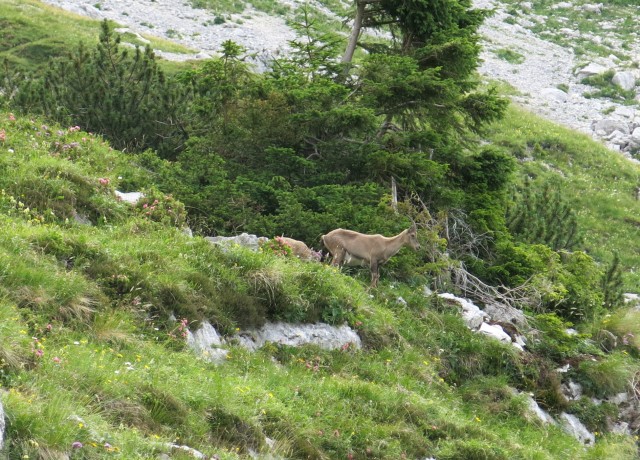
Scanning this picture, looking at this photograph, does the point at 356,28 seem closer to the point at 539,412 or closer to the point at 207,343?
the point at 539,412

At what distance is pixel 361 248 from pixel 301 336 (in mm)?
3259

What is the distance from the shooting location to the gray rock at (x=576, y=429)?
1412 centimetres

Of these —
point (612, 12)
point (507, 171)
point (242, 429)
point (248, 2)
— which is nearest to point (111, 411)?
point (242, 429)

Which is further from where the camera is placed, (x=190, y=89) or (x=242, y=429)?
(x=190, y=89)

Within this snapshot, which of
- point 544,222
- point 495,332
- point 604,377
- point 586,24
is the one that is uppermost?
point 495,332

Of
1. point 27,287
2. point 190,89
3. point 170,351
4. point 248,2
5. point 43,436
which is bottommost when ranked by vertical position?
point 248,2

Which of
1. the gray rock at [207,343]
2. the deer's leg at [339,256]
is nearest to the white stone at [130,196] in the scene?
the deer's leg at [339,256]

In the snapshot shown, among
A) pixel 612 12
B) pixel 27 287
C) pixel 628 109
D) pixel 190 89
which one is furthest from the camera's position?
pixel 612 12

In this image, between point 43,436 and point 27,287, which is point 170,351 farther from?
point 43,436

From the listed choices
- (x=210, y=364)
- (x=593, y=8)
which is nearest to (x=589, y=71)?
(x=593, y=8)

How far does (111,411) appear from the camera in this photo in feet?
25.9

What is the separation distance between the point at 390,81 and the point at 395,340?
24.7 feet

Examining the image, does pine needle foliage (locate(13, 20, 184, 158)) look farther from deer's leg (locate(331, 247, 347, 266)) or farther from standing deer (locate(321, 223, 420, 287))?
deer's leg (locate(331, 247, 347, 266))

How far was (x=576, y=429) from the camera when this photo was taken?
14297 millimetres
